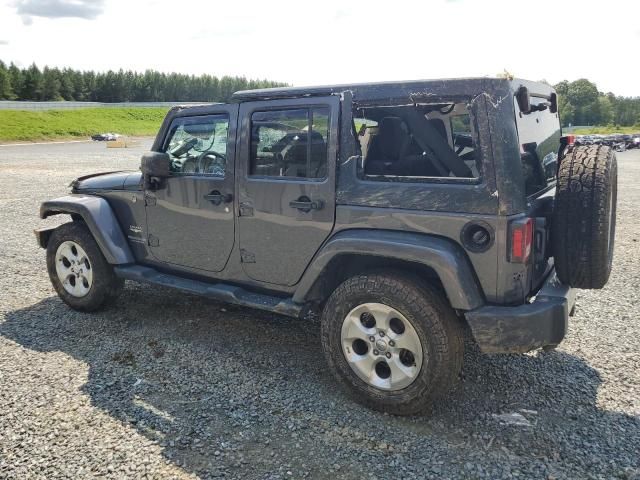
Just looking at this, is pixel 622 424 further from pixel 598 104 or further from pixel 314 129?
pixel 598 104

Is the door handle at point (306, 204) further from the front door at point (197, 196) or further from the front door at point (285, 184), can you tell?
the front door at point (197, 196)

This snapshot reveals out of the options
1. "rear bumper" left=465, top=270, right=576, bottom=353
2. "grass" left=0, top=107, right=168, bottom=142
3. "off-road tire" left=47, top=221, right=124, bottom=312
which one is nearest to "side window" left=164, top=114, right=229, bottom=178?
"off-road tire" left=47, top=221, right=124, bottom=312

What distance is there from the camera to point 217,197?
412 cm

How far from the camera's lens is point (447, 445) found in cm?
307

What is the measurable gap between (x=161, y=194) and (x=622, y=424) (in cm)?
375

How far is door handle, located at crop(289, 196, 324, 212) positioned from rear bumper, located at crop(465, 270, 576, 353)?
3.93 ft

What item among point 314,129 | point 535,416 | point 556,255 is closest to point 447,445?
point 535,416

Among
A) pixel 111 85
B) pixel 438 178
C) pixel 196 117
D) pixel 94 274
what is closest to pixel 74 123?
pixel 111 85

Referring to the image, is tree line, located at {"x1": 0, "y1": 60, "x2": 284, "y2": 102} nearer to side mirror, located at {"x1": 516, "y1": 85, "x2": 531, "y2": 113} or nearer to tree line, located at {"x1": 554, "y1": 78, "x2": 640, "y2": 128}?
tree line, located at {"x1": 554, "y1": 78, "x2": 640, "y2": 128}

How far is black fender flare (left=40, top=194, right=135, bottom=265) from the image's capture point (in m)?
4.75

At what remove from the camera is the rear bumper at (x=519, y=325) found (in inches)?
118

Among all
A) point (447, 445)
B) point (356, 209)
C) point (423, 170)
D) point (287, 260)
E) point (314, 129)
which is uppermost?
point (314, 129)

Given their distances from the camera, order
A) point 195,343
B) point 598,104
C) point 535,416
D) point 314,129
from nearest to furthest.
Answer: point 535,416 < point 314,129 < point 195,343 < point 598,104

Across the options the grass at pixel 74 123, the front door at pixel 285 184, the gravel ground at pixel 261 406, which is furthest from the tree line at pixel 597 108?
the front door at pixel 285 184
